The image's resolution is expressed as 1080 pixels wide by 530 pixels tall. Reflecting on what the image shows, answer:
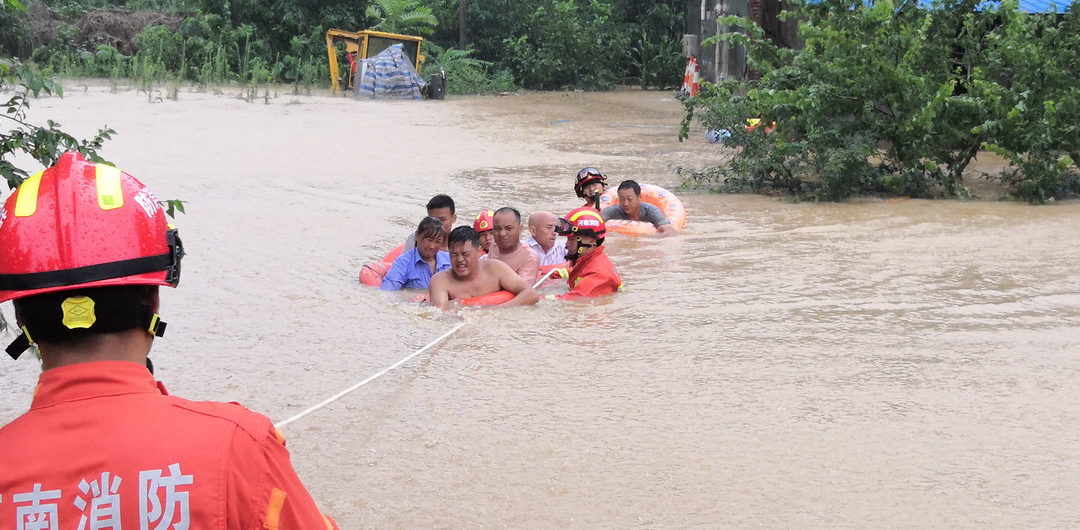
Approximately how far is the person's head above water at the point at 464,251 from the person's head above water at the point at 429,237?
0.58 meters

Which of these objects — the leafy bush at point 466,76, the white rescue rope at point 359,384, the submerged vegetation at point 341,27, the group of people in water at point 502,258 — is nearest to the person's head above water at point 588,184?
the group of people in water at point 502,258


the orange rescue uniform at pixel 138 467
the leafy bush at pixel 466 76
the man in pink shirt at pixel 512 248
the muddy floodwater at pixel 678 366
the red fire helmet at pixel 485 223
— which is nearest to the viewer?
the orange rescue uniform at pixel 138 467

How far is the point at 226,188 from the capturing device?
1295cm

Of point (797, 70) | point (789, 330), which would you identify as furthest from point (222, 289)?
Answer: point (797, 70)

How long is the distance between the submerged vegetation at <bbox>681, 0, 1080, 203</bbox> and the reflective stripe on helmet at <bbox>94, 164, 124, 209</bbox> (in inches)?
455

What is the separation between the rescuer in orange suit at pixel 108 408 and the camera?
64.0 inches

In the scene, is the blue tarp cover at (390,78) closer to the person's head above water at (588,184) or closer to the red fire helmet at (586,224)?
the person's head above water at (588,184)

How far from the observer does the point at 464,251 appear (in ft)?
26.0

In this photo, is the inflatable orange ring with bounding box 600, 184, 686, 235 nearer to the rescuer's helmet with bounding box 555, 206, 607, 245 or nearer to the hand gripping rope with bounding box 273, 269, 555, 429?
the rescuer's helmet with bounding box 555, 206, 607, 245

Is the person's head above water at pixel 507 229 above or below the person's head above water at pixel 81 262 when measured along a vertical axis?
below

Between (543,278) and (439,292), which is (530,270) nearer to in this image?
(543,278)

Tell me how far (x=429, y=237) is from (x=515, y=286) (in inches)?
35.3

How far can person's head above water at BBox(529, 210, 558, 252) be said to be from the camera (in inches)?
375

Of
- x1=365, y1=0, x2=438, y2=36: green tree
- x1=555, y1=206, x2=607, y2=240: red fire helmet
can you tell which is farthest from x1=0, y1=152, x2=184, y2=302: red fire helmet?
x1=365, y1=0, x2=438, y2=36: green tree
